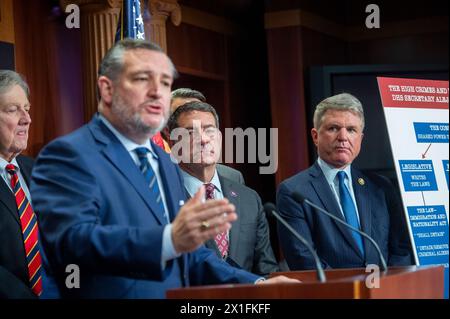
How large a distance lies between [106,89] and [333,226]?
66.0 inches

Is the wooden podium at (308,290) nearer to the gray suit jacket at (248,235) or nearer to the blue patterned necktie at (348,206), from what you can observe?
the gray suit jacket at (248,235)

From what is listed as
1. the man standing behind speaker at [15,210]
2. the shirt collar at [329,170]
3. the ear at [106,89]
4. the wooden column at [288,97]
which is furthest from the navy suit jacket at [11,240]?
the wooden column at [288,97]

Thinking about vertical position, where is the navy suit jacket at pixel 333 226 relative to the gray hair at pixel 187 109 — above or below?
below

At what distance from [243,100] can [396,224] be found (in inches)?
183

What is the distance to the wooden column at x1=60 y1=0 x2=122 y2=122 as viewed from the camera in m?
5.83

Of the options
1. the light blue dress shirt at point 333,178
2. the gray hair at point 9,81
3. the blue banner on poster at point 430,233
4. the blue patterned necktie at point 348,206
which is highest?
the gray hair at point 9,81

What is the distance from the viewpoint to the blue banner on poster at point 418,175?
4.86 m

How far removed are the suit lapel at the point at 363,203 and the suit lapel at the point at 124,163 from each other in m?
1.72

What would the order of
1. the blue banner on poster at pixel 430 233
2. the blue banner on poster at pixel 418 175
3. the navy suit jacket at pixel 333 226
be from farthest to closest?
the blue banner on poster at pixel 418 175 → the blue banner on poster at pixel 430 233 → the navy suit jacket at pixel 333 226

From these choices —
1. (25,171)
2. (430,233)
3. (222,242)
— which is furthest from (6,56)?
(430,233)

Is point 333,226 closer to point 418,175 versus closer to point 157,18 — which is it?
point 418,175

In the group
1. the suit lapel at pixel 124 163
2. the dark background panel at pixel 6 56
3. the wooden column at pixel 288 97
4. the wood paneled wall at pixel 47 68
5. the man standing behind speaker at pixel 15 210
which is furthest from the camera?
the wooden column at pixel 288 97

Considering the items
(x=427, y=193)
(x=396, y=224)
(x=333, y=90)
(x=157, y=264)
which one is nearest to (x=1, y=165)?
(x=157, y=264)
